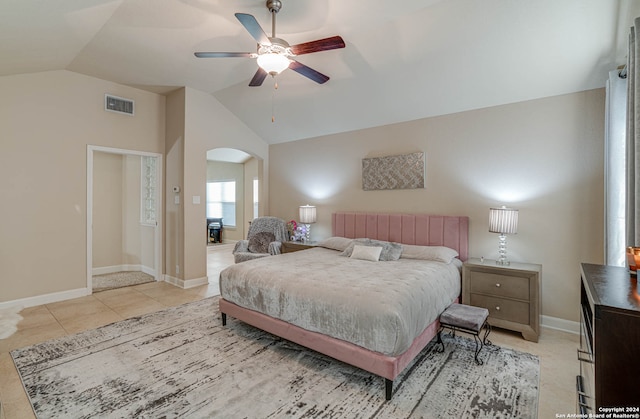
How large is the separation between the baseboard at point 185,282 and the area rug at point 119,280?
1.29ft

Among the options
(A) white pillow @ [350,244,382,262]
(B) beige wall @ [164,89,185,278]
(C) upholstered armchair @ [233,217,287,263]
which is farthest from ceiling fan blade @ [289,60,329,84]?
(C) upholstered armchair @ [233,217,287,263]

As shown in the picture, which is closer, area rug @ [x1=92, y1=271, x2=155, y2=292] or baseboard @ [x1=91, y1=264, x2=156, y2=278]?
area rug @ [x1=92, y1=271, x2=155, y2=292]

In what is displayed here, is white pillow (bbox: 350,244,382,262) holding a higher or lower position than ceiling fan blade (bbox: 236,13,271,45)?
lower

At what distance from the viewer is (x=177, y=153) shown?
4910 mm

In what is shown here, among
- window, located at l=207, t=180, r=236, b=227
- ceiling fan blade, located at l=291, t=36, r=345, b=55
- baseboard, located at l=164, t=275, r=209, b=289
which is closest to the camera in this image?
ceiling fan blade, located at l=291, t=36, r=345, b=55

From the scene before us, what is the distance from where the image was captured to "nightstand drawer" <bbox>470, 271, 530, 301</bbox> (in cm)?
302

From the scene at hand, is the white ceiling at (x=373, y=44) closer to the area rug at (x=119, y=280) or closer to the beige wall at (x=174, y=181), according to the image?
the beige wall at (x=174, y=181)

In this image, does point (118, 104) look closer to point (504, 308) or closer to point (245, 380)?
point (245, 380)

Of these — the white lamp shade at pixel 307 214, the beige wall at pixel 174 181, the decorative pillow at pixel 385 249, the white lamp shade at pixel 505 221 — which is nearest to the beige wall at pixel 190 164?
the beige wall at pixel 174 181

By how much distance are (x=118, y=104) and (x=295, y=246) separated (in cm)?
363

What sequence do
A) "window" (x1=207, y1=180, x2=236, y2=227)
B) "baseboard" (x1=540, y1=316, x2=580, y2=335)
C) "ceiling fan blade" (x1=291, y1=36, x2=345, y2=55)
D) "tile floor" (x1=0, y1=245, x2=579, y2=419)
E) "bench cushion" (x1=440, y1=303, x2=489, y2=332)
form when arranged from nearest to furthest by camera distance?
"tile floor" (x1=0, y1=245, x2=579, y2=419) < "ceiling fan blade" (x1=291, y1=36, x2=345, y2=55) < "bench cushion" (x1=440, y1=303, x2=489, y2=332) < "baseboard" (x1=540, y1=316, x2=580, y2=335) < "window" (x1=207, y1=180, x2=236, y2=227)

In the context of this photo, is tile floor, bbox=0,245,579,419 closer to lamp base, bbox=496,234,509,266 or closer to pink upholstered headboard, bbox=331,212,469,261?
lamp base, bbox=496,234,509,266

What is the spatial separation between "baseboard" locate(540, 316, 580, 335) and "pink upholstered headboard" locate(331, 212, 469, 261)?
3.44 ft

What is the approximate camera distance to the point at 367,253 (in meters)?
3.66
